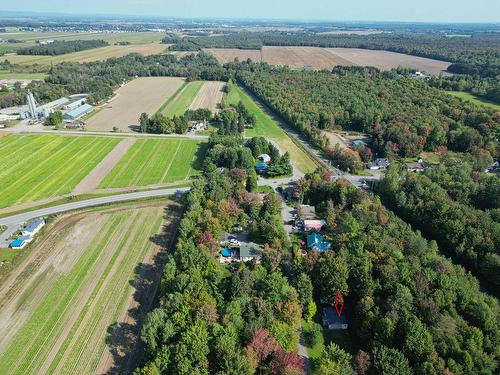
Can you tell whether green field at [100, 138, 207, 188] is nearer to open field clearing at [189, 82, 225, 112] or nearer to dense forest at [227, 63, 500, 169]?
dense forest at [227, 63, 500, 169]

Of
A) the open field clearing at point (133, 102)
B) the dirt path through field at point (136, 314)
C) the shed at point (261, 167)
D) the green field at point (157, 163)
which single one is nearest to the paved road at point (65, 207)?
the green field at point (157, 163)

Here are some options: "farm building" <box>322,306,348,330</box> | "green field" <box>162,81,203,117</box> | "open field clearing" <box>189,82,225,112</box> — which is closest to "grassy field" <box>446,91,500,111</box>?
"open field clearing" <box>189,82,225,112</box>

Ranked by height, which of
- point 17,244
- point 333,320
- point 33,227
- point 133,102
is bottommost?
point 133,102

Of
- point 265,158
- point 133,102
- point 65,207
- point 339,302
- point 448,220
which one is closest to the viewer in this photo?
point 339,302

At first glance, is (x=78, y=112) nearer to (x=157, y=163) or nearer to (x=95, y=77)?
(x=157, y=163)

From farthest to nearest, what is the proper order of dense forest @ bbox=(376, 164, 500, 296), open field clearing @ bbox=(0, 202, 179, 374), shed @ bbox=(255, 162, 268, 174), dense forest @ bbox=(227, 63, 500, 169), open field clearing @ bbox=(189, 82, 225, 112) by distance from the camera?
open field clearing @ bbox=(189, 82, 225, 112) < dense forest @ bbox=(227, 63, 500, 169) < shed @ bbox=(255, 162, 268, 174) < dense forest @ bbox=(376, 164, 500, 296) < open field clearing @ bbox=(0, 202, 179, 374)

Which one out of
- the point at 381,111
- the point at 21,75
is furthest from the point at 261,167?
the point at 21,75
